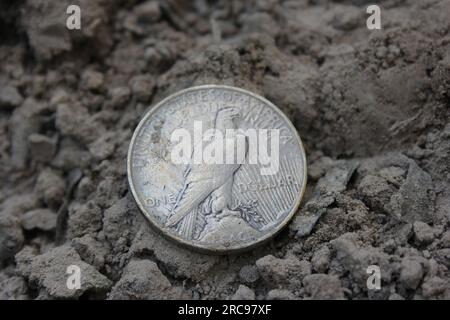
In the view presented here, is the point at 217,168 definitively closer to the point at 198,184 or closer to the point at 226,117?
the point at 198,184

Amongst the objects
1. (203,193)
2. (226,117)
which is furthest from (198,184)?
(226,117)

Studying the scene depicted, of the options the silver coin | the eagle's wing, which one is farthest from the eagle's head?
the eagle's wing

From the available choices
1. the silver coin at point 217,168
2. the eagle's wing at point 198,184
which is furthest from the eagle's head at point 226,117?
the eagle's wing at point 198,184

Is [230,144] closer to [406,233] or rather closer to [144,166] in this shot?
[144,166]

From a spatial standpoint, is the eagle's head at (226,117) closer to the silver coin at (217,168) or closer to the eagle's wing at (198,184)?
the silver coin at (217,168)
